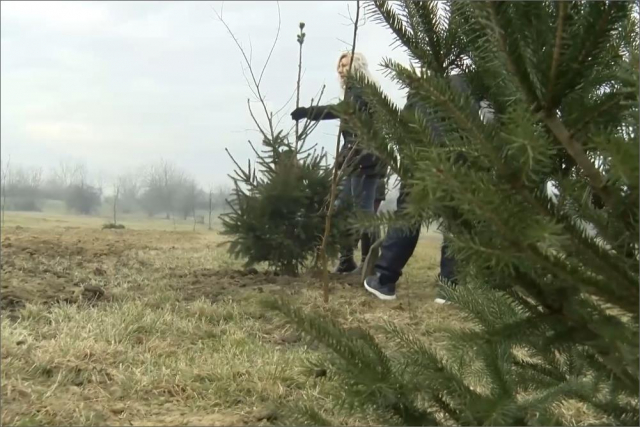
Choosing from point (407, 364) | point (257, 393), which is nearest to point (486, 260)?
point (407, 364)

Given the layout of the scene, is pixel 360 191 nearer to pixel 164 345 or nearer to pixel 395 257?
pixel 395 257

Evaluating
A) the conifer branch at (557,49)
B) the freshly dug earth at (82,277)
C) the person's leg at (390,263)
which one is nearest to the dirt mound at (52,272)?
the freshly dug earth at (82,277)

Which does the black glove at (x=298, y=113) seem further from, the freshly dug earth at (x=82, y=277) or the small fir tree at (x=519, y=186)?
the small fir tree at (x=519, y=186)

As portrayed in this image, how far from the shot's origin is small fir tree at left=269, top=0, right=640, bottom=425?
893 millimetres

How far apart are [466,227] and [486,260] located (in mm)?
112

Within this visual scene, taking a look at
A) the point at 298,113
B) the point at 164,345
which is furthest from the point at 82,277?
the point at 164,345

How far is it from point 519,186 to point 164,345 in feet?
7.12

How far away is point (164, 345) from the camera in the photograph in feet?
9.00

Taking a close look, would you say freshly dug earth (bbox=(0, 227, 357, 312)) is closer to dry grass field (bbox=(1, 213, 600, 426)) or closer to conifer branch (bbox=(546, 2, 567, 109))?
dry grass field (bbox=(1, 213, 600, 426))

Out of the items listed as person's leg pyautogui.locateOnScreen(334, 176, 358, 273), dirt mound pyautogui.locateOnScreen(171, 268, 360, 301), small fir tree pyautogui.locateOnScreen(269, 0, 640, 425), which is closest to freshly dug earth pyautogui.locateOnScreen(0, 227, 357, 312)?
dirt mound pyautogui.locateOnScreen(171, 268, 360, 301)

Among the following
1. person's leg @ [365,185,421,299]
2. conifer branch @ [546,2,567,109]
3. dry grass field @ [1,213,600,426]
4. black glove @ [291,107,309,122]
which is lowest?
dry grass field @ [1,213,600,426]

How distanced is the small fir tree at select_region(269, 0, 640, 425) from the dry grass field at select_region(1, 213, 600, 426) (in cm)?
27

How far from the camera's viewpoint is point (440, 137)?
3.81ft

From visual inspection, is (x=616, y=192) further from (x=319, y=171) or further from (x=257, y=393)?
(x=319, y=171)
